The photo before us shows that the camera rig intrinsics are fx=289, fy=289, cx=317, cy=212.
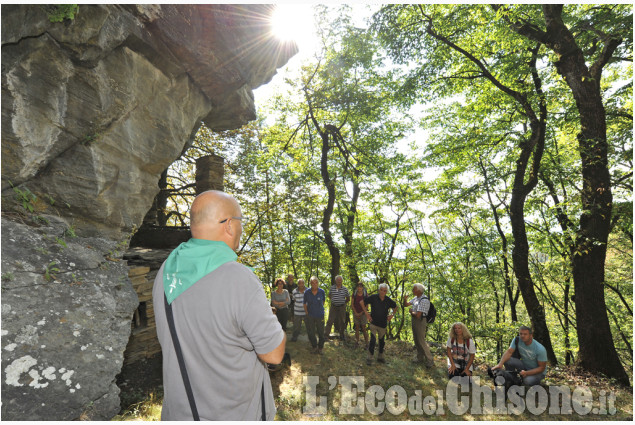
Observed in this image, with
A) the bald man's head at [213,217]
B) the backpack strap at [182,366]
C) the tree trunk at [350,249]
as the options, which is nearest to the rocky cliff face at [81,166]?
the backpack strap at [182,366]

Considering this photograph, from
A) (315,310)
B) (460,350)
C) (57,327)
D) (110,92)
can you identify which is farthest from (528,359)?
(110,92)

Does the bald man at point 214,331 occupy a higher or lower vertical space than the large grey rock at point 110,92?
lower

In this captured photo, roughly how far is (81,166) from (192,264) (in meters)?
5.39

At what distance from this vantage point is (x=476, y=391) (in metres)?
6.38

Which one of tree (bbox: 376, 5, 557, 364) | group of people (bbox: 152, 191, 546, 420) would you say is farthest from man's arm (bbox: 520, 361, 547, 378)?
group of people (bbox: 152, 191, 546, 420)

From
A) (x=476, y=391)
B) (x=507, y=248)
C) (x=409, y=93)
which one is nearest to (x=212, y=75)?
(x=409, y=93)

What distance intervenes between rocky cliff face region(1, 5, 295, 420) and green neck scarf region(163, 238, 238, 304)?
119 inches

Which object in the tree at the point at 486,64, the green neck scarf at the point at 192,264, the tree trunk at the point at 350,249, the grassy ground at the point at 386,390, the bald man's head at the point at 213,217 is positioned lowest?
the grassy ground at the point at 386,390

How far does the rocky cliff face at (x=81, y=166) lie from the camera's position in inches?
130

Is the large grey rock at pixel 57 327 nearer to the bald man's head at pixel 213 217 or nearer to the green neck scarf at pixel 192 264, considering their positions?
the green neck scarf at pixel 192 264

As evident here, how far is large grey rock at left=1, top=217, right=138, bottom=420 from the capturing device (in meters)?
3.00

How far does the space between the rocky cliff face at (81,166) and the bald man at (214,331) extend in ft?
Result: 9.65

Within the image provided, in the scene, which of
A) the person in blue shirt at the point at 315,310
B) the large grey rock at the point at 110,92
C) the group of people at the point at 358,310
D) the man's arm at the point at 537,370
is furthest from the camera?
the person in blue shirt at the point at 315,310

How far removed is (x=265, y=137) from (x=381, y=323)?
10.2m
